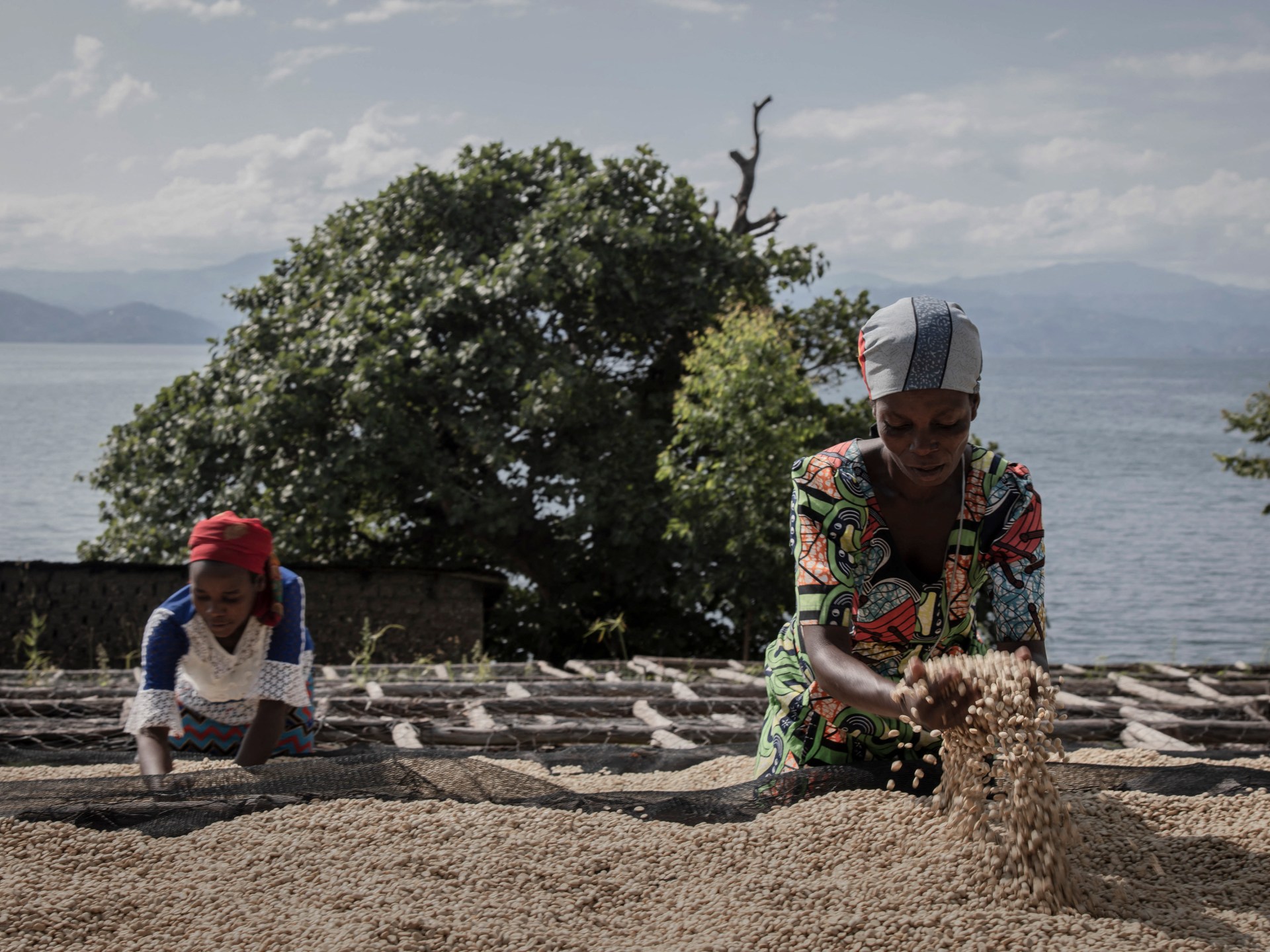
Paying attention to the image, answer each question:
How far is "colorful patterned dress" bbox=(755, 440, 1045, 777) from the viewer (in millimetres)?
2342

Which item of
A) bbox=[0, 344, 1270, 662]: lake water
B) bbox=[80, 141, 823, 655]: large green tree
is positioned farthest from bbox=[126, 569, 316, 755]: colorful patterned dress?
bbox=[0, 344, 1270, 662]: lake water

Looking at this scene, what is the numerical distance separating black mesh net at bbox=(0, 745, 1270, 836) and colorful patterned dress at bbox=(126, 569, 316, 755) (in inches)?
20.1

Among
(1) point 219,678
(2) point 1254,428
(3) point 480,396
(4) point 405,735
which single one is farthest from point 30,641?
(2) point 1254,428

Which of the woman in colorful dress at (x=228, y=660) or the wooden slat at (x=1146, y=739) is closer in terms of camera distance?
the woman in colorful dress at (x=228, y=660)

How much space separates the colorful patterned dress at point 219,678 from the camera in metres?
3.20

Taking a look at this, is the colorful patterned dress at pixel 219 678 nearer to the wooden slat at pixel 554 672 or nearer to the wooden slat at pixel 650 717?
the wooden slat at pixel 650 717

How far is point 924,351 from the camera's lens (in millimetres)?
2117

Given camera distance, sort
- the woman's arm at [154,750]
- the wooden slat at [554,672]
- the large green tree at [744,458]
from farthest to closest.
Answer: the large green tree at [744,458], the wooden slat at [554,672], the woman's arm at [154,750]

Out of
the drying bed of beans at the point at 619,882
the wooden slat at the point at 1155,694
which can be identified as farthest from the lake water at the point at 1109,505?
the drying bed of beans at the point at 619,882

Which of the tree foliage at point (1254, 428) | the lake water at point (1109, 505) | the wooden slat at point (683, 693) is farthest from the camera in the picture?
the lake water at point (1109, 505)

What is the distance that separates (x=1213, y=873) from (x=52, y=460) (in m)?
53.5

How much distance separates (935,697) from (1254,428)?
12.4 meters

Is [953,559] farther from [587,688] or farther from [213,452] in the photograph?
[213,452]

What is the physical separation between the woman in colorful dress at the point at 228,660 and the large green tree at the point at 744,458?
6290 millimetres
